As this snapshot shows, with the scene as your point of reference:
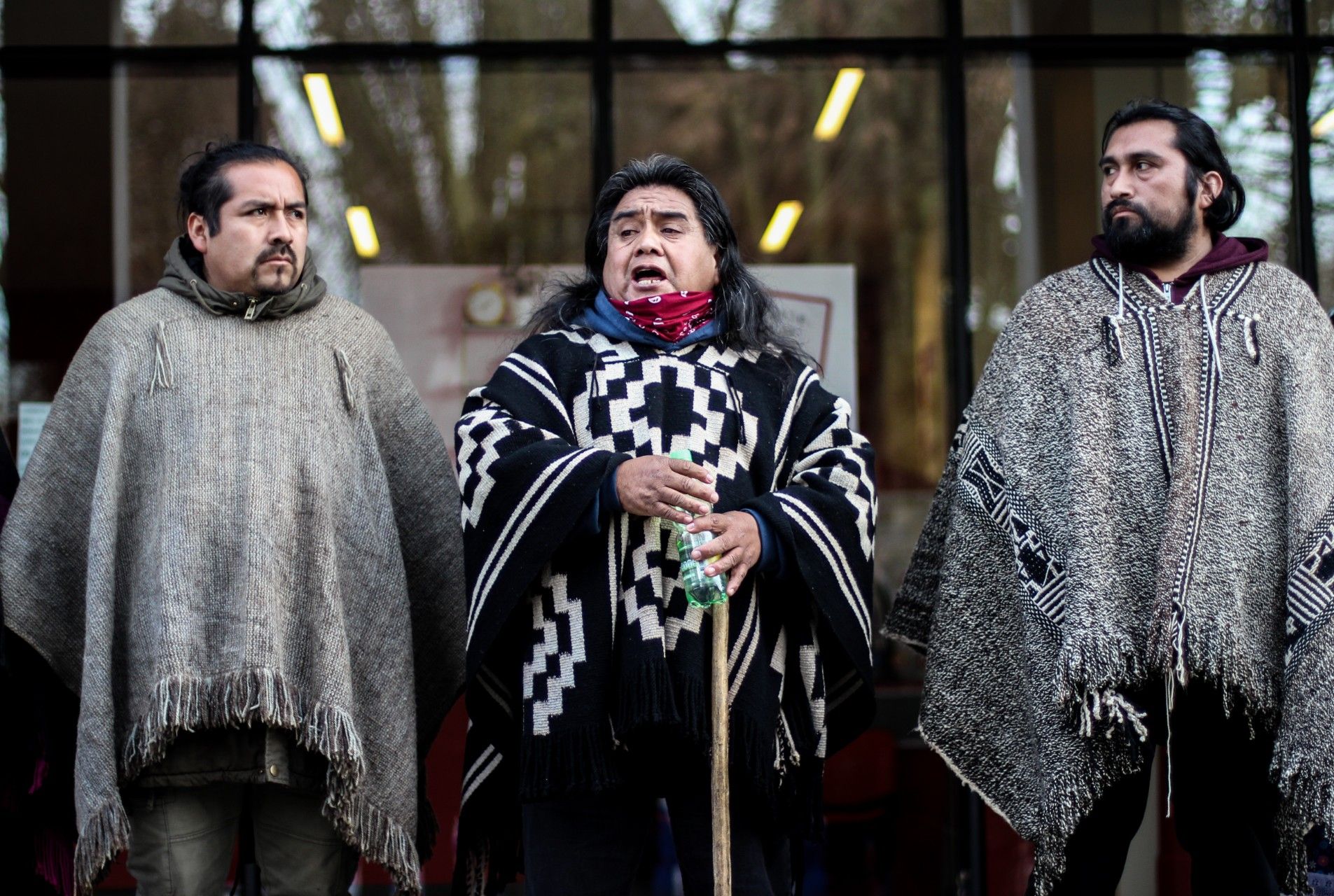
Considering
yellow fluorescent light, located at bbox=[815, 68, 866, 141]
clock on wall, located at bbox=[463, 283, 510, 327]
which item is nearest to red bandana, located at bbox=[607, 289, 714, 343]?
clock on wall, located at bbox=[463, 283, 510, 327]

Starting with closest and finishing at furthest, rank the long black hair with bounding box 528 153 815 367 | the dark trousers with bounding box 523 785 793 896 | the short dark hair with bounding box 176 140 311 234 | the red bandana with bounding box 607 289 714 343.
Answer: the dark trousers with bounding box 523 785 793 896
the red bandana with bounding box 607 289 714 343
the long black hair with bounding box 528 153 815 367
the short dark hair with bounding box 176 140 311 234

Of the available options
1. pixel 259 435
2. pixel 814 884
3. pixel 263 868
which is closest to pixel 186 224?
pixel 259 435

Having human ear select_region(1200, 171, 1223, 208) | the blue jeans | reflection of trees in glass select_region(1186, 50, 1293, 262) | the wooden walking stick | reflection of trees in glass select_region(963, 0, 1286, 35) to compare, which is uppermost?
reflection of trees in glass select_region(963, 0, 1286, 35)

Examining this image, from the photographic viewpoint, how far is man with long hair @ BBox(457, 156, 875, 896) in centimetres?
340

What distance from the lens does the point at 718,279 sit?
392 cm

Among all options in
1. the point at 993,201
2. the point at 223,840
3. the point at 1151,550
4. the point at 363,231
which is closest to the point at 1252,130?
the point at 993,201

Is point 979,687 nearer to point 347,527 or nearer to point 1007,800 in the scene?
point 1007,800

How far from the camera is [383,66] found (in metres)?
5.76

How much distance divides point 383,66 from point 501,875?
3094 mm

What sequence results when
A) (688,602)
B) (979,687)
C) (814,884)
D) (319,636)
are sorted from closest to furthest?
(688,602)
(319,636)
(979,687)
(814,884)

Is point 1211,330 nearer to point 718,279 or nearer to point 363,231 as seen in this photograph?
point 718,279

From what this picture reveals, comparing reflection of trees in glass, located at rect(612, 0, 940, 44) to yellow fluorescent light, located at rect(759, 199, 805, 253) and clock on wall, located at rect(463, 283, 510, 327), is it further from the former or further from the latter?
clock on wall, located at rect(463, 283, 510, 327)

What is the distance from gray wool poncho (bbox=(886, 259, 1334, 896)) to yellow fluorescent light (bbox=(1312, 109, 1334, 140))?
2.00 meters

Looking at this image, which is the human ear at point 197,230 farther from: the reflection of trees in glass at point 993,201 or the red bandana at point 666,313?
the reflection of trees in glass at point 993,201
